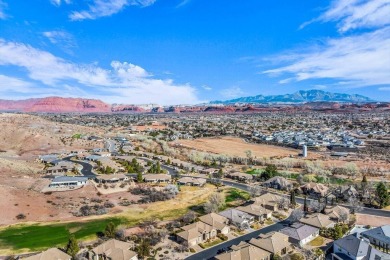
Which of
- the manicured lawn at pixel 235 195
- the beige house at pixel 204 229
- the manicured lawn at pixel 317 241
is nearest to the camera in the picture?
the beige house at pixel 204 229

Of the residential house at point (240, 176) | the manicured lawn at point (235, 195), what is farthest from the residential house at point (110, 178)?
the residential house at point (240, 176)

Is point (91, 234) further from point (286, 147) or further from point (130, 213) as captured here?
point (286, 147)

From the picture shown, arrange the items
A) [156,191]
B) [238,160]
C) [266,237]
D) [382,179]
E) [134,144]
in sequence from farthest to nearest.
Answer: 1. [134,144]
2. [238,160]
3. [382,179]
4. [156,191]
5. [266,237]

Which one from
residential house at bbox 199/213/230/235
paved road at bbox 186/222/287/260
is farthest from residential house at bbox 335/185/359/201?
residential house at bbox 199/213/230/235

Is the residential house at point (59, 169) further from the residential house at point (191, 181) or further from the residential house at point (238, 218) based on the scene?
the residential house at point (238, 218)

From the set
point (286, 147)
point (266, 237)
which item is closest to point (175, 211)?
point (266, 237)

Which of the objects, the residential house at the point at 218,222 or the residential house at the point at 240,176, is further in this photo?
the residential house at the point at 240,176
